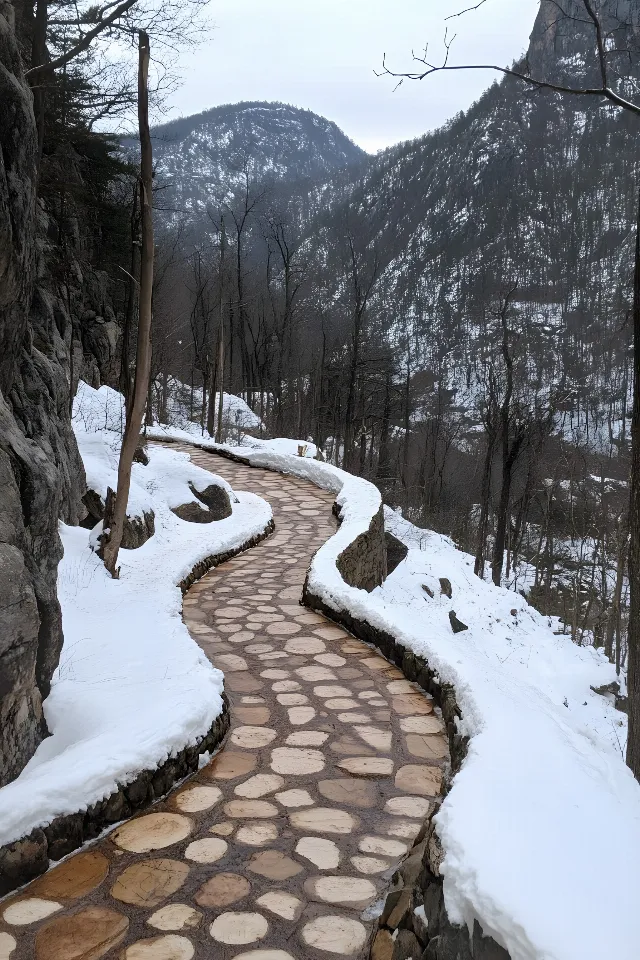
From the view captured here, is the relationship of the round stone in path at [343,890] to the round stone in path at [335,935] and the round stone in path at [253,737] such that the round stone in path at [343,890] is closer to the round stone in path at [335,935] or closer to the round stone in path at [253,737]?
the round stone in path at [335,935]

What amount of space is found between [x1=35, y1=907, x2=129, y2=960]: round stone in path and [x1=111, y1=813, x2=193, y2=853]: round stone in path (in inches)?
14.6

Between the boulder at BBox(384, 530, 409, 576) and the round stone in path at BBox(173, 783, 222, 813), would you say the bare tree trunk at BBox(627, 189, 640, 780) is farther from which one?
the boulder at BBox(384, 530, 409, 576)

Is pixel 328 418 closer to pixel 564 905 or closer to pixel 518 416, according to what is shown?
pixel 518 416

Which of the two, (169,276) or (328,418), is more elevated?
(169,276)

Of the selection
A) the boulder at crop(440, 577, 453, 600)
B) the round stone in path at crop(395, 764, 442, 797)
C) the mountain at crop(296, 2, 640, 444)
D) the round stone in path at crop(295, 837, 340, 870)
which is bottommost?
the boulder at crop(440, 577, 453, 600)

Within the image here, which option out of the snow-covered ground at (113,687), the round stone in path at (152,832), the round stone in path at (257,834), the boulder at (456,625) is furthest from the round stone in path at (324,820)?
the boulder at (456,625)

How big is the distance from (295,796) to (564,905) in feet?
5.25

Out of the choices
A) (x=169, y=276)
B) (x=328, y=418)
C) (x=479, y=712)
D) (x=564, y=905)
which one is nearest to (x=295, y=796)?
(x=479, y=712)

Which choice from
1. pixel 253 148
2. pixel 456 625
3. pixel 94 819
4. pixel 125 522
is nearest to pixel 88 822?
pixel 94 819

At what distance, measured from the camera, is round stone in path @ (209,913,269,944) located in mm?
1991

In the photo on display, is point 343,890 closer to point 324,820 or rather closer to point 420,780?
point 324,820

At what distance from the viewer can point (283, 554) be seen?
25.3 feet

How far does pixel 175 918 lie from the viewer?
6.79 feet

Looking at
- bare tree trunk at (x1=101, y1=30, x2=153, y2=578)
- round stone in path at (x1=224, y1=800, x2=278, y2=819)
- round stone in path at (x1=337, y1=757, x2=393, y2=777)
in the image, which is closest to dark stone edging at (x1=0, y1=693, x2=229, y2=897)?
round stone in path at (x1=224, y1=800, x2=278, y2=819)
